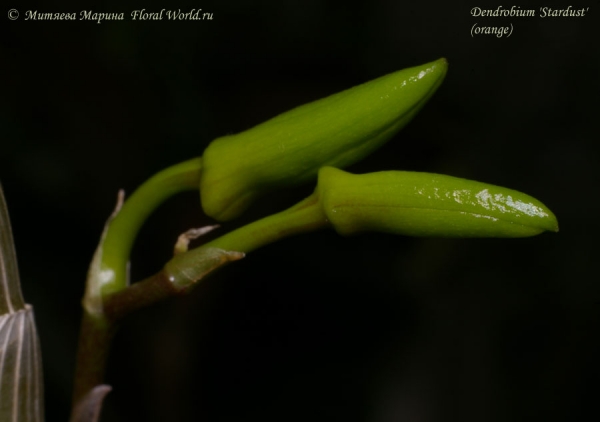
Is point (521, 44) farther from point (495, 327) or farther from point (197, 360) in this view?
point (197, 360)

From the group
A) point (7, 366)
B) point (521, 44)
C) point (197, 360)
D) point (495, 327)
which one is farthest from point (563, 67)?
point (7, 366)

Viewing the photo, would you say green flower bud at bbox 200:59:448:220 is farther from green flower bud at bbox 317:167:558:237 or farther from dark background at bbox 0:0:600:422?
dark background at bbox 0:0:600:422

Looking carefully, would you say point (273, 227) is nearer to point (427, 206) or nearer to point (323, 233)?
point (427, 206)

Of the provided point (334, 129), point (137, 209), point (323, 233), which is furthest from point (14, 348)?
point (323, 233)

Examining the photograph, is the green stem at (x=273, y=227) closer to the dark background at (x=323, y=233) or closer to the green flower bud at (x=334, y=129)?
the green flower bud at (x=334, y=129)

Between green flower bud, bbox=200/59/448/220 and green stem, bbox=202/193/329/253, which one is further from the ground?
green flower bud, bbox=200/59/448/220

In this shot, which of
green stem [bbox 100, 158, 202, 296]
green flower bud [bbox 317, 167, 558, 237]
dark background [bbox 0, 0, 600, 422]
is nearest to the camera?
green flower bud [bbox 317, 167, 558, 237]

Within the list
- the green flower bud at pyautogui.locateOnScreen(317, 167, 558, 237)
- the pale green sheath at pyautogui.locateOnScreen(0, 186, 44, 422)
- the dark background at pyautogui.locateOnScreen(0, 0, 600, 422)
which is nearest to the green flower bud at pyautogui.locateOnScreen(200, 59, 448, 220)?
the green flower bud at pyautogui.locateOnScreen(317, 167, 558, 237)
